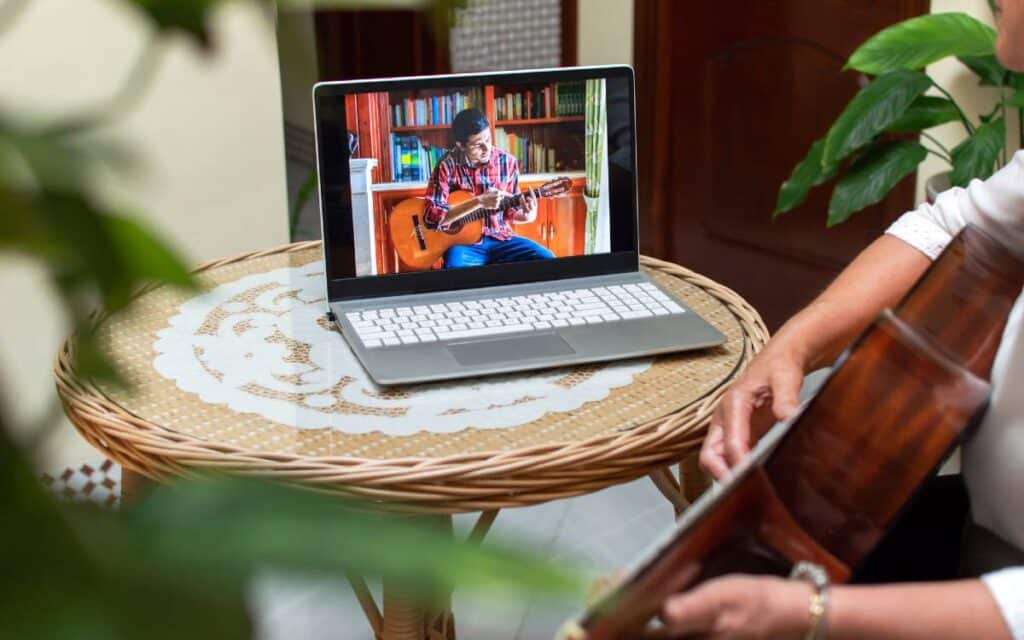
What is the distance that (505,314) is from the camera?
1.26 metres

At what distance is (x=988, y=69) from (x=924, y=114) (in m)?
0.12

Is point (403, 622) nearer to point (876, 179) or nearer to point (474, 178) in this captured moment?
point (474, 178)

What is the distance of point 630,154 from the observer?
4.45ft

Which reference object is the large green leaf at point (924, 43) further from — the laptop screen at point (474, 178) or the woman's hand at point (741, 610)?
the woman's hand at point (741, 610)

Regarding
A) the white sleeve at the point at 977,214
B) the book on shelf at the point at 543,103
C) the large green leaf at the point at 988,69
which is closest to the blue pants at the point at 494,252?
the book on shelf at the point at 543,103

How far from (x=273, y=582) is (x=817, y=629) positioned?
0.66 meters

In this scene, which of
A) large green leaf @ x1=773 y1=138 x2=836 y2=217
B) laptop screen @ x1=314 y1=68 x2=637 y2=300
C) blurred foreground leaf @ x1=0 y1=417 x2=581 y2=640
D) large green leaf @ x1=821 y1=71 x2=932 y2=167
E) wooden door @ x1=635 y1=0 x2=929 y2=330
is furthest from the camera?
wooden door @ x1=635 y1=0 x2=929 y2=330

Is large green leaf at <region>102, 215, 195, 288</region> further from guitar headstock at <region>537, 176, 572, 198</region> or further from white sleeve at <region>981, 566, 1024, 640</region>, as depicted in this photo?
guitar headstock at <region>537, 176, 572, 198</region>

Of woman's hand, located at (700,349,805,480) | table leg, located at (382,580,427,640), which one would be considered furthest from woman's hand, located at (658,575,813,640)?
table leg, located at (382,580,427,640)

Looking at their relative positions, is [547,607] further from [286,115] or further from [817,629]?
[286,115]

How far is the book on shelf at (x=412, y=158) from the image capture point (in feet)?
4.20

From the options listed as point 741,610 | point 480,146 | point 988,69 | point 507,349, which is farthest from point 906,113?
point 741,610

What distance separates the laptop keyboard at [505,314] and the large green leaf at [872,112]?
72 cm

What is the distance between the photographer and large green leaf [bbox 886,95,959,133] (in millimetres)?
1945
